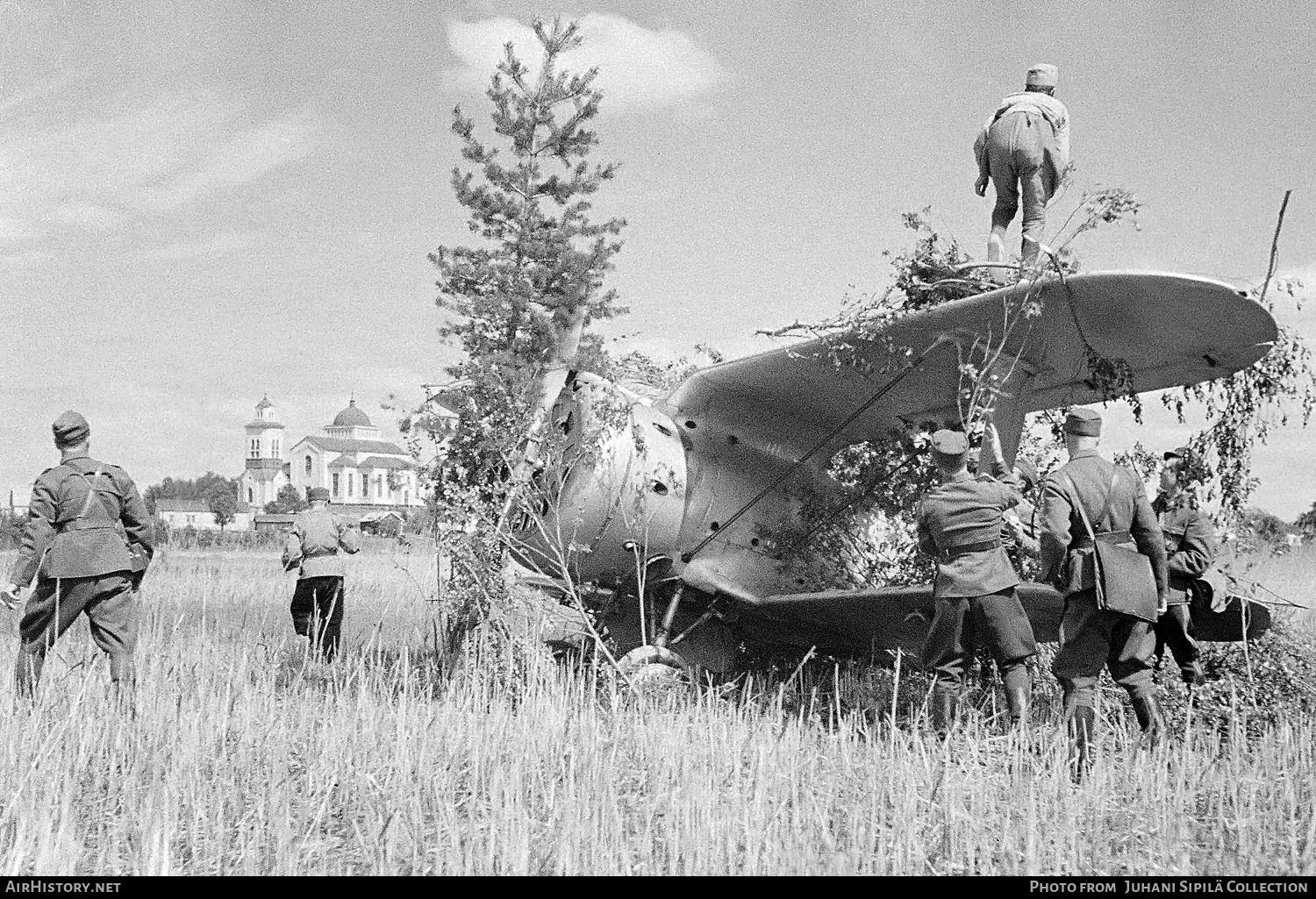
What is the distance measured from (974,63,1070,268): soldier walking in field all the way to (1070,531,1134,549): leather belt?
6.73 ft

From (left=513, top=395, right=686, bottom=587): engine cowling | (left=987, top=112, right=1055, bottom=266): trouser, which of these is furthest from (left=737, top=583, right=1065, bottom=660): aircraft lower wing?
(left=987, top=112, right=1055, bottom=266): trouser

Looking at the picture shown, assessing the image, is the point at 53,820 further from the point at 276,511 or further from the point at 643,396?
the point at 276,511

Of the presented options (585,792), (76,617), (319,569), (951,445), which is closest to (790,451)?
(951,445)

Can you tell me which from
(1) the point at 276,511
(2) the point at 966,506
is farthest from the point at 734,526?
(1) the point at 276,511

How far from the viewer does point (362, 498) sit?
356ft

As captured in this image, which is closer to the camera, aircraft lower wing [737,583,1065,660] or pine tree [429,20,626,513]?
aircraft lower wing [737,583,1065,660]

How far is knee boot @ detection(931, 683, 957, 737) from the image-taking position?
Result: 532 centimetres

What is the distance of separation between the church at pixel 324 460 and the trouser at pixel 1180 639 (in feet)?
311

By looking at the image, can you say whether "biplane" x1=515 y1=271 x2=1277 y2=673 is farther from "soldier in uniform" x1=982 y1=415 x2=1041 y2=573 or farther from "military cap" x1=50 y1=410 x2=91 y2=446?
"military cap" x1=50 y1=410 x2=91 y2=446

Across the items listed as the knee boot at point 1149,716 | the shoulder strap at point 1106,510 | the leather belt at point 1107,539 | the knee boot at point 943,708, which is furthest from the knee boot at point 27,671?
the knee boot at point 1149,716

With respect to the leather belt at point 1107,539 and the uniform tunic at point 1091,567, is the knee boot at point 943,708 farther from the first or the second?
the leather belt at point 1107,539

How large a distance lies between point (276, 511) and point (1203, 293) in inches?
3580

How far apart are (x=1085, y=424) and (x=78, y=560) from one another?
17.1 ft

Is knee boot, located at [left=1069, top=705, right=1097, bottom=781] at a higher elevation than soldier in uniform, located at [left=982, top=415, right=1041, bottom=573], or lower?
lower
